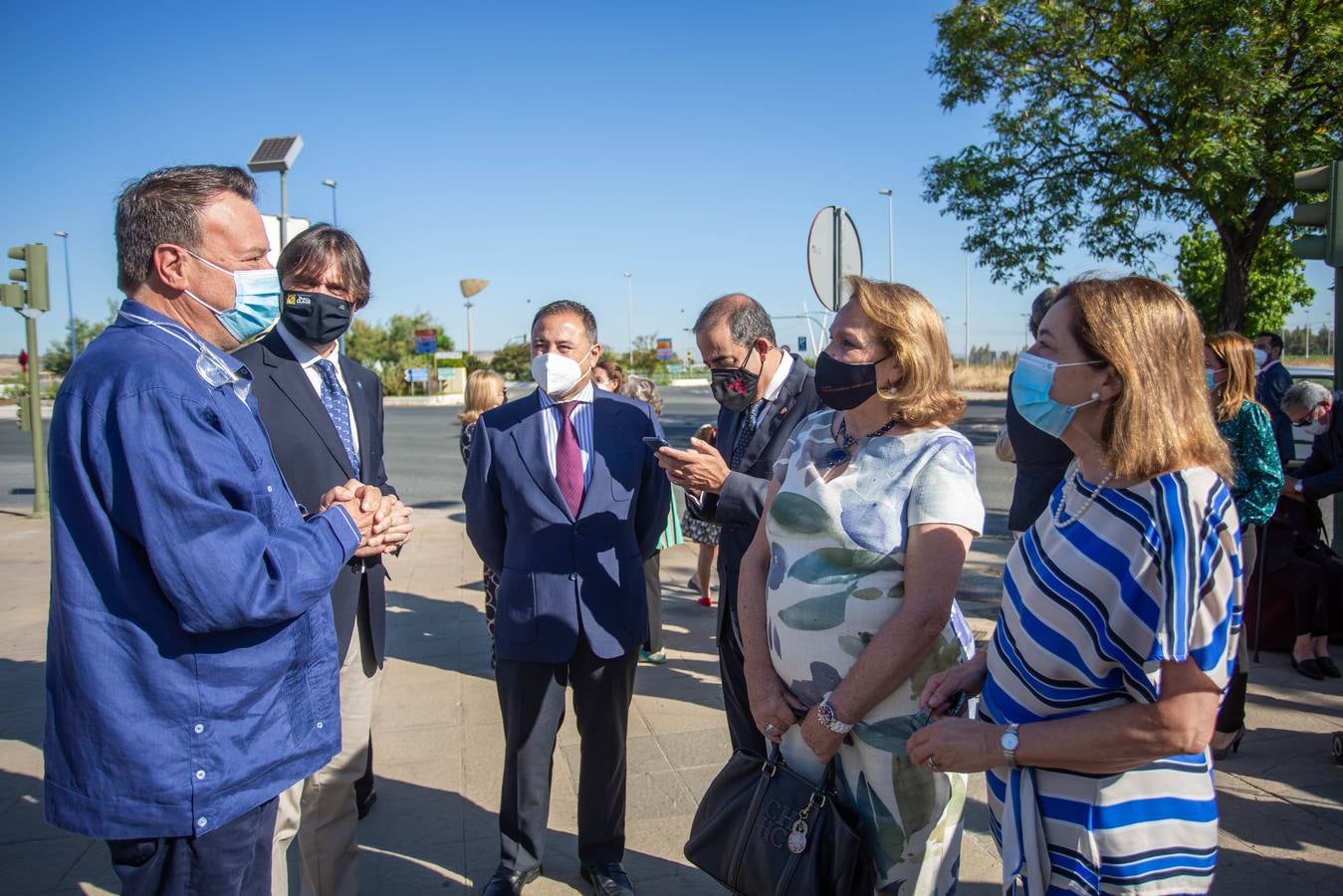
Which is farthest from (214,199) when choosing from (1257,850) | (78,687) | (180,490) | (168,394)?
Result: (1257,850)

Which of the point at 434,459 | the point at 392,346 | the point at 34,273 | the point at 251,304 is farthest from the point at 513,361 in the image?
the point at 251,304

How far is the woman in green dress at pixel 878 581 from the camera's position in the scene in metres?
2.25

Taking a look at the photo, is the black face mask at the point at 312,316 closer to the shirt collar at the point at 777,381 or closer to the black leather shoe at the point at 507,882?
the shirt collar at the point at 777,381

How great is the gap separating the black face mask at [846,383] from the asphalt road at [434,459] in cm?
379

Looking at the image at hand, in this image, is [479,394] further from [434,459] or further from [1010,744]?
[434,459]

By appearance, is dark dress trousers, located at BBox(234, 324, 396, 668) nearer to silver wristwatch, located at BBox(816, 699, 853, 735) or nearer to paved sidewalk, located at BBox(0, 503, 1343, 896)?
paved sidewalk, located at BBox(0, 503, 1343, 896)

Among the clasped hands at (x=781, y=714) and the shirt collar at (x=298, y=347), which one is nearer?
the clasped hands at (x=781, y=714)

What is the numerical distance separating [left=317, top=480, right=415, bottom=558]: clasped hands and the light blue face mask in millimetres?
467

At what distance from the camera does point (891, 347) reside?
8.00 feet

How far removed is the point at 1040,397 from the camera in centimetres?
196

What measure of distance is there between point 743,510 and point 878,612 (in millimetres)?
819

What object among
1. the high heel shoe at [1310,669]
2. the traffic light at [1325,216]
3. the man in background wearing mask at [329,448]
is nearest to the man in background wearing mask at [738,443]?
the man in background wearing mask at [329,448]

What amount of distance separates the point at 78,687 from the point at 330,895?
154cm

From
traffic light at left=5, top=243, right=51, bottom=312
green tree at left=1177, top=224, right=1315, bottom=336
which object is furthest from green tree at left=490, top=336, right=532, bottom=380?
traffic light at left=5, top=243, right=51, bottom=312
